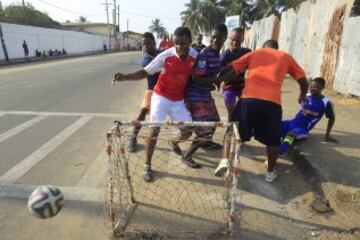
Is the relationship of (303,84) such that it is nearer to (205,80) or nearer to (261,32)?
(205,80)

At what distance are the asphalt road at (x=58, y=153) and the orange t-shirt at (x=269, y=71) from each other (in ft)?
7.27

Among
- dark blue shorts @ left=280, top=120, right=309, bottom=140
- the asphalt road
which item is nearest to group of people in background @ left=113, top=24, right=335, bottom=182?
dark blue shorts @ left=280, top=120, right=309, bottom=140

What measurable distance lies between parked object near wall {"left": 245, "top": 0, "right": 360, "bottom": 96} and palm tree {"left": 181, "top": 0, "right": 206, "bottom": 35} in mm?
45626

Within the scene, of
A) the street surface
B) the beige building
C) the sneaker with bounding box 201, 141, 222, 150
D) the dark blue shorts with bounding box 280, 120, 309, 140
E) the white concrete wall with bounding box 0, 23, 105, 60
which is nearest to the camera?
the street surface

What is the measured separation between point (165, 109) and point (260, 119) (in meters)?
1.18

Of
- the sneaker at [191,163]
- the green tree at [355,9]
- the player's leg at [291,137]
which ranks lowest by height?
the sneaker at [191,163]

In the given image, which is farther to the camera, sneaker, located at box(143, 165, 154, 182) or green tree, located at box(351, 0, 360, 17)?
green tree, located at box(351, 0, 360, 17)

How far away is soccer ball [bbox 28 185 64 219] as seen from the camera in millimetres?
2932

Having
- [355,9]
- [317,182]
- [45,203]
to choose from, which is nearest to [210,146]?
[317,182]

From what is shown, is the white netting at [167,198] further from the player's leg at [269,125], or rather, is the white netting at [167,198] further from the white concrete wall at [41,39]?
the white concrete wall at [41,39]

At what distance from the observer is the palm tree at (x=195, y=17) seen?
59156mm

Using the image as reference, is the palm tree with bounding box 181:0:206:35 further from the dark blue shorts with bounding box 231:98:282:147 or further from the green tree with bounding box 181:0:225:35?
the dark blue shorts with bounding box 231:98:282:147

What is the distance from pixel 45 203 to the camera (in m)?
2.95

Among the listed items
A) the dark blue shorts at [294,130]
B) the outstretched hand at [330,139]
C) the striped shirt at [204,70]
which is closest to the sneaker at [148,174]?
the striped shirt at [204,70]
